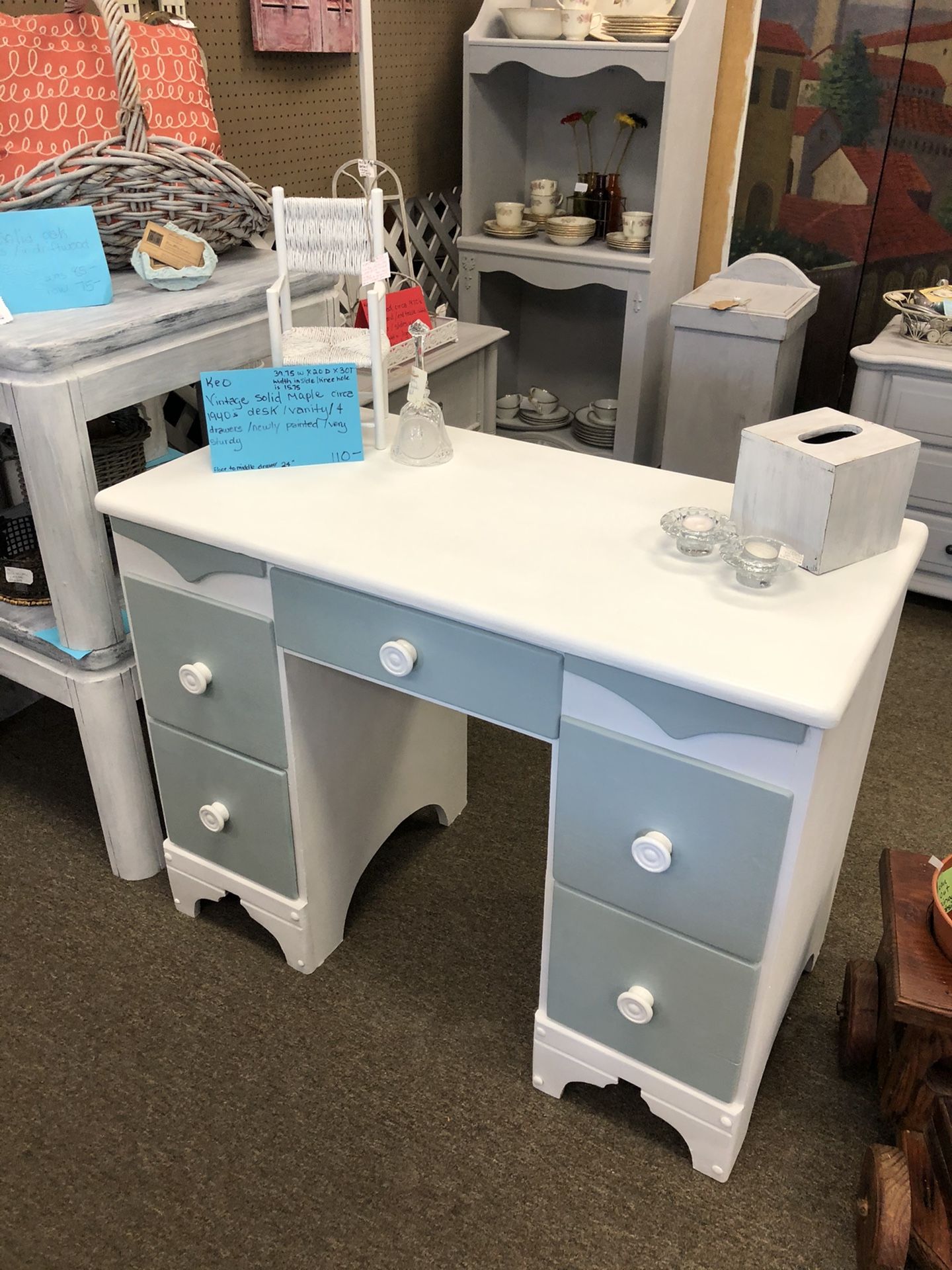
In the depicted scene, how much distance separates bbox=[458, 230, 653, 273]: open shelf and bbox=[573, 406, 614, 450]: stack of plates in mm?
520

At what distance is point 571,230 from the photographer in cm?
303

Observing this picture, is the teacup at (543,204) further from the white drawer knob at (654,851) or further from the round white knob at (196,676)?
the white drawer knob at (654,851)

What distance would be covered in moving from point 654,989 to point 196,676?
76 cm

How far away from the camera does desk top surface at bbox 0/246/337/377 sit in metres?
1.43

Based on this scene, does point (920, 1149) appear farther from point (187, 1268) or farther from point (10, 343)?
point (10, 343)

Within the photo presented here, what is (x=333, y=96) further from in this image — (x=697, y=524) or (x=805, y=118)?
(x=697, y=524)

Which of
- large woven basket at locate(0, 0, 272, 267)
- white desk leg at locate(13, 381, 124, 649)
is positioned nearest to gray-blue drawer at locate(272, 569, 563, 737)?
white desk leg at locate(13, 381, 124, 649)

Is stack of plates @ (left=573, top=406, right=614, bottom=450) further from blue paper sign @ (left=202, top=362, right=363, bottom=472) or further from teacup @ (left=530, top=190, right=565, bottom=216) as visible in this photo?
blue paper sign @ (left=202, top=362, right=363, bottom=472)

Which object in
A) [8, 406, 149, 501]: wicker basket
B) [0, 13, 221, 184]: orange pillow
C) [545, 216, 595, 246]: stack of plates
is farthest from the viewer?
[545, 216, 595, 246]: stack of plates

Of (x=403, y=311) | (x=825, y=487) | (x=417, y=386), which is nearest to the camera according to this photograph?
(x=825, y=487)

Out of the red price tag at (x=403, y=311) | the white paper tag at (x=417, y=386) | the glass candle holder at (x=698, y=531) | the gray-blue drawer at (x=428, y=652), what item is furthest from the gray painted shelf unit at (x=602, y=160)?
the gray-blue drawer at (x=428, y=652)

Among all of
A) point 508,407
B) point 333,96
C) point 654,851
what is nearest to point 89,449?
point 654,851

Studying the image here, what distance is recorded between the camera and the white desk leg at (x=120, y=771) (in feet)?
5.52

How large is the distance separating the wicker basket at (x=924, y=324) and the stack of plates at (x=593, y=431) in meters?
0.94
